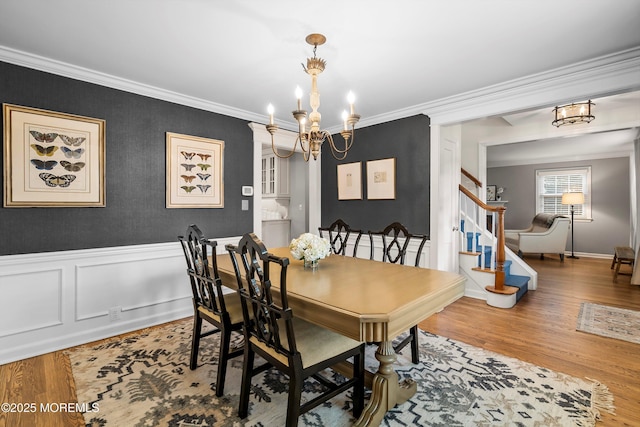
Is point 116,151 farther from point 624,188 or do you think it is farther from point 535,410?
point 624,188

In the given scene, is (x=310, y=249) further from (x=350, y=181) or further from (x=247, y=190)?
(x=350, y=181)

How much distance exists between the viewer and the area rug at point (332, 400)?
1779mm

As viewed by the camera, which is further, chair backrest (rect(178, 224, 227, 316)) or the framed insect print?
the framed insect print

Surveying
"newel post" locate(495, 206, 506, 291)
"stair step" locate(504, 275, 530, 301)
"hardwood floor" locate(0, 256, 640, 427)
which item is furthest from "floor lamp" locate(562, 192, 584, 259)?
"newel post" locate(495, 206, 506, 291)

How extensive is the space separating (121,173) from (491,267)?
456 centimetres

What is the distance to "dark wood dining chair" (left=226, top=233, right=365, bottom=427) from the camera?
1.49m

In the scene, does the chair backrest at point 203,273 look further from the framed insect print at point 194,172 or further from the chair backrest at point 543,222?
the chair backrest at point 543,222

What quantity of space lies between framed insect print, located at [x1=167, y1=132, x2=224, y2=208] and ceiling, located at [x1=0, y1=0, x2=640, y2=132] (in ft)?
2.02

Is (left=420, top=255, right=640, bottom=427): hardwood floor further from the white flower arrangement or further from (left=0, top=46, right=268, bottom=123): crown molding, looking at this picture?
(left=0, top=46, right=268, bottom=123): crown molding

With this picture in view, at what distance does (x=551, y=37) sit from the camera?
2.20 metres

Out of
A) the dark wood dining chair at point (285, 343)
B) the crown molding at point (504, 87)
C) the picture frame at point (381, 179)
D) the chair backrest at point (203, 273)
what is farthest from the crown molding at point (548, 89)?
the chair backrest at point (203, 273)

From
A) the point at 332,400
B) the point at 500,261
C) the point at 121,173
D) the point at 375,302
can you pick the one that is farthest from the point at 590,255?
the point at 121,173

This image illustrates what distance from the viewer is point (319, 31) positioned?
7.00 feet

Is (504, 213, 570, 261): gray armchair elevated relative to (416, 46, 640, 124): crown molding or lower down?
lower down
